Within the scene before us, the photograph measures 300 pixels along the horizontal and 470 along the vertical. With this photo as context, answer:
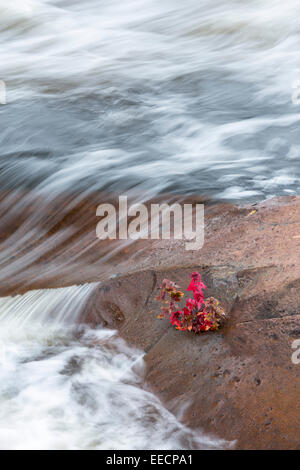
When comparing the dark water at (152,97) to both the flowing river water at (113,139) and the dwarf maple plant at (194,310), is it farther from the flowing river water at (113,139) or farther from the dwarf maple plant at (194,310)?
the dwarf maple plant at (194,310)

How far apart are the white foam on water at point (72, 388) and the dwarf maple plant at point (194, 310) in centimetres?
37

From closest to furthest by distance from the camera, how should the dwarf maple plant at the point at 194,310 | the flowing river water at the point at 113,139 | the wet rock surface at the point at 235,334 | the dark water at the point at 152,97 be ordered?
1. the wet rock surface at the point at 235,334
2. the flowing river water at the point at 113,139
3. the dwarf maple plant at the point at 194,310
4. the dark water at the point at 152,97

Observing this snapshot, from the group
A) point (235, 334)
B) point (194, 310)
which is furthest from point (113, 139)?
point (235, 334)

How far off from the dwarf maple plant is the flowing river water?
0.40 metres

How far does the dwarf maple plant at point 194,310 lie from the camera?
3529 millimetres

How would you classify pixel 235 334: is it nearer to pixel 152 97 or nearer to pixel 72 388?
pixel 72 388

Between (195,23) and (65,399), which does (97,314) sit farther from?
(195,23)

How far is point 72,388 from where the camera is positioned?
354cm

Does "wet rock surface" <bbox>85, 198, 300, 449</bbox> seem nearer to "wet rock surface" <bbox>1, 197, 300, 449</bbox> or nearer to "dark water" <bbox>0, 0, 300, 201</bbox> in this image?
"wet rock surface" <bbox>1, 197, 300, 449</bbox>

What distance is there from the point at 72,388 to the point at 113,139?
4.48 meters

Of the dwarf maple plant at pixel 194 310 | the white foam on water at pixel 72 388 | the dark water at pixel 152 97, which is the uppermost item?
the dark water at pixel 152 97

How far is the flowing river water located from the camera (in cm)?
342

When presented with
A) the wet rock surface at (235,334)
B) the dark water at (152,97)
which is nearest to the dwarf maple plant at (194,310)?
the wet rock surface at (235,334)

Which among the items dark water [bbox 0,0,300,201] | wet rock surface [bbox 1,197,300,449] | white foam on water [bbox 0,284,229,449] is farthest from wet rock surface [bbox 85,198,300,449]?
dark water [bbox 0,0,300,201]
